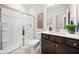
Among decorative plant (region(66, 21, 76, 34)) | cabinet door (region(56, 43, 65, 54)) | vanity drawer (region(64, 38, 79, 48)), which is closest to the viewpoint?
vanity drawer (region(64, 38, 79, 48))

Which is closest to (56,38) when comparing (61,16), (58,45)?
(58,45)

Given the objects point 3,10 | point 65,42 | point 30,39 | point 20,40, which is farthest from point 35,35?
point 3,10

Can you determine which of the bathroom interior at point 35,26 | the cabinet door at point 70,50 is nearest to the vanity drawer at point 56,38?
the bathroom interior at point 35,26

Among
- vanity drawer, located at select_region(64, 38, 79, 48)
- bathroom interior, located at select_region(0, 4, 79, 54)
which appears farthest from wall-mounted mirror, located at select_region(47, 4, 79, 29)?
vanity drawer, located at select_region(64, 38, 79, 48)

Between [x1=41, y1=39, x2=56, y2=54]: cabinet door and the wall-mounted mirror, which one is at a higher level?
the wall-mounted mirror

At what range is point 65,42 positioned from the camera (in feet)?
4.44

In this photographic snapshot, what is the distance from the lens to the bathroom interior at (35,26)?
145 cm

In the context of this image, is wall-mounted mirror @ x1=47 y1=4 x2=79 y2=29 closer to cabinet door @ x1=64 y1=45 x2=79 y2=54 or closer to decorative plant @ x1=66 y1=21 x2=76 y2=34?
decorative plant @ x1=66 y1=21 x2=76 y2=34

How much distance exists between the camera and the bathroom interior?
4.74ft

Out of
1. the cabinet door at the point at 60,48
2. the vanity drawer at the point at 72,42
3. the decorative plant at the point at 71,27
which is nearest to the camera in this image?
the vanity drawer at the point at 72,42

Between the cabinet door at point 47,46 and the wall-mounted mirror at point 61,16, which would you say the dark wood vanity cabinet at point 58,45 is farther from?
the wall-mounted mirror at point 61,16

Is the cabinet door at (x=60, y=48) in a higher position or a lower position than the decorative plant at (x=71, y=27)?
lower
